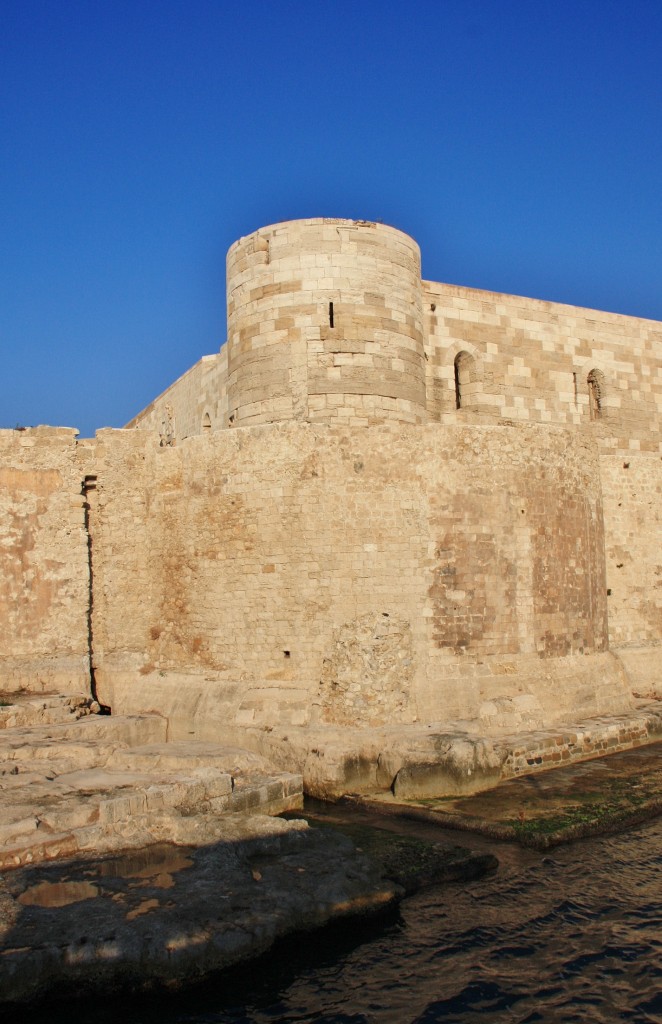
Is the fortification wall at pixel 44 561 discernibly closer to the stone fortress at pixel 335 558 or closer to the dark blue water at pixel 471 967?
the stone fortress at pixel 335 558

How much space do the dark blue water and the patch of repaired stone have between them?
95 centimetres

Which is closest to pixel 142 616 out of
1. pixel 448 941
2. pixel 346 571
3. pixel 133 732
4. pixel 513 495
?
pixel 133 732

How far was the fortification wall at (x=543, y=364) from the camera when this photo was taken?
48.9ft

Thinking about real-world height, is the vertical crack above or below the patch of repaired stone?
above

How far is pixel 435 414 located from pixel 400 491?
348 cm

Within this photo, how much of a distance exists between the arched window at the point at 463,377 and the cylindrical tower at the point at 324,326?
6.39ft

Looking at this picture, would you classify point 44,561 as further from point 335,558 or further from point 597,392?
point 597,392

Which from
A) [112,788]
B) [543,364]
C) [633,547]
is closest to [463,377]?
[543,364]

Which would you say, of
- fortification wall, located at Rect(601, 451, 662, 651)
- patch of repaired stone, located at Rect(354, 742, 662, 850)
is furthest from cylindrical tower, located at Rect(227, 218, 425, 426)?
patch of repaired stone, located at Rect(354, 742, 662, 850)

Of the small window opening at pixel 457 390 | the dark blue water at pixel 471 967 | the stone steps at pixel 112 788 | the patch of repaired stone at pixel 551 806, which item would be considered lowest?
the dark blue water at pixel 471 967

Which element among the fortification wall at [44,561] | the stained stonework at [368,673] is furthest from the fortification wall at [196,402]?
the stained stonework at [368,673]

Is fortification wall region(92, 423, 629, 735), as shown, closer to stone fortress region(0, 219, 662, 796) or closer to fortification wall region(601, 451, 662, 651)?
stone fortress region(0, 219, 662, 796)

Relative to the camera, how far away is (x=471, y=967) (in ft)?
20.5

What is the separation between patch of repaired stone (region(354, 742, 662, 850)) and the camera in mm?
8914
